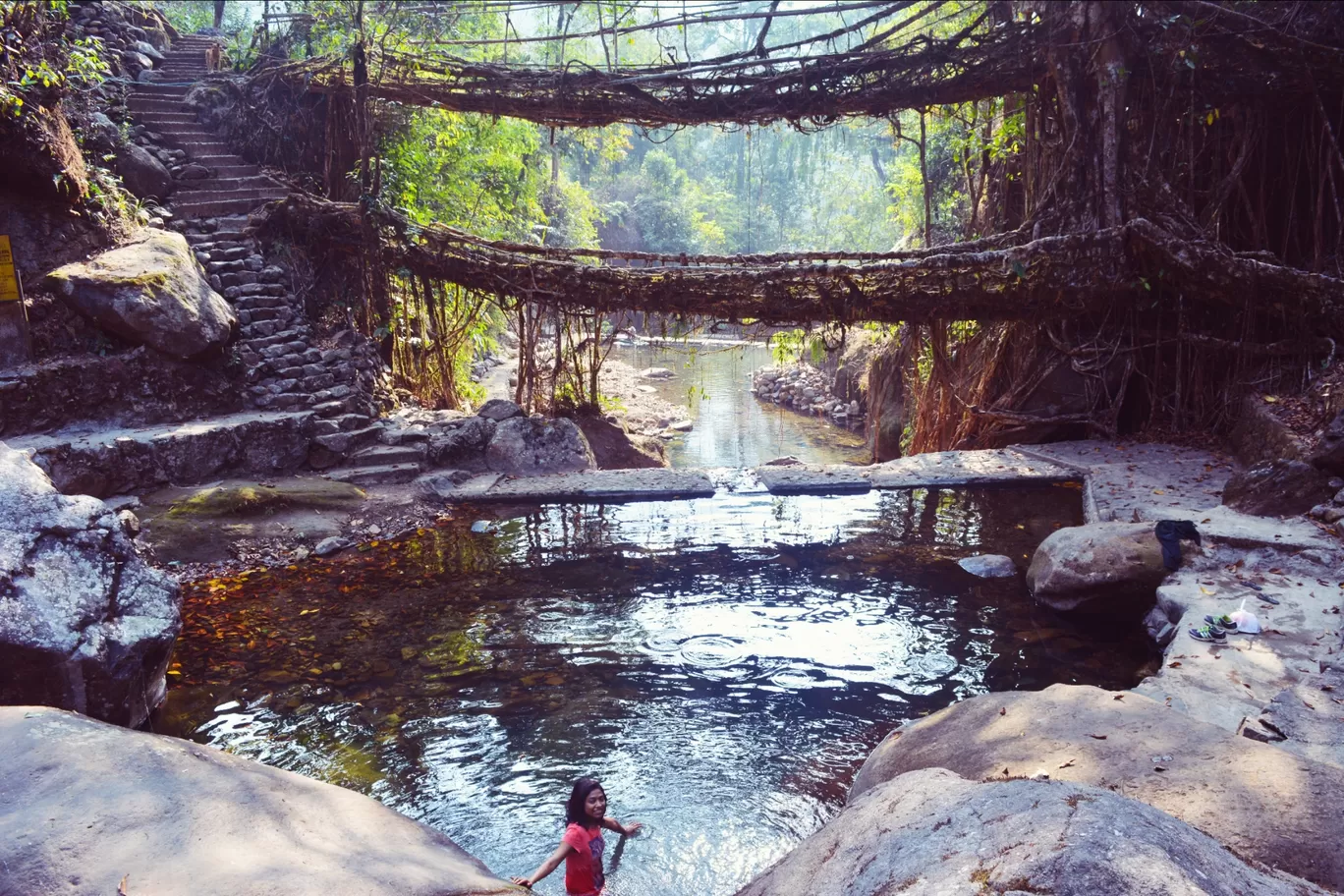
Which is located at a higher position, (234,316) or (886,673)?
(234,316)

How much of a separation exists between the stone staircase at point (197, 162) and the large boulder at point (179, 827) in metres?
9.59

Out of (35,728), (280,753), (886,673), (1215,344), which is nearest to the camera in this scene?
(35,728)

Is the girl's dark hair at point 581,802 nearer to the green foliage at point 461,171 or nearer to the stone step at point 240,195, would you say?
the green foliage at point 461,171

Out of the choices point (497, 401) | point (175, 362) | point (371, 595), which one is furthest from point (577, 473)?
point (175, 362)

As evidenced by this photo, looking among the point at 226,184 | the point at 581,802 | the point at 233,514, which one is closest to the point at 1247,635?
the point at 581,802

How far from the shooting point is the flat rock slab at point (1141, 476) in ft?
20.5

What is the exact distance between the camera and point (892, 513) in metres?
7.29

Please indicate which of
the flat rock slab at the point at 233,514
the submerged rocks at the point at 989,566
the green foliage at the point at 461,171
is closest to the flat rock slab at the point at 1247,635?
the submerged rocks at the point at 989,566

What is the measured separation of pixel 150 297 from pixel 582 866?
724 cm

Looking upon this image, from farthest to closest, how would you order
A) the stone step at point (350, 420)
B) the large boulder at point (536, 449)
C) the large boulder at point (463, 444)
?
the large boulder at point (536, 449)
the large boulder at point (463, 444)
the stone step at point (350, 420)

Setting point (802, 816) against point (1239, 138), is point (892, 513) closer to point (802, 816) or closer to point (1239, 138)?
point (802, 816)

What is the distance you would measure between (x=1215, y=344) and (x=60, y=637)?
9.31 m

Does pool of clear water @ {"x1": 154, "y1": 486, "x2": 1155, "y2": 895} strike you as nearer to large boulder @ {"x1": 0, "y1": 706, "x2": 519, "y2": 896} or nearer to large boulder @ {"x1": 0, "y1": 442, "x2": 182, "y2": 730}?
large boulder @ {"x1": 0, "y1": 442, "x2": 182, "y2": 730}

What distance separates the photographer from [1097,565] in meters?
5.14
